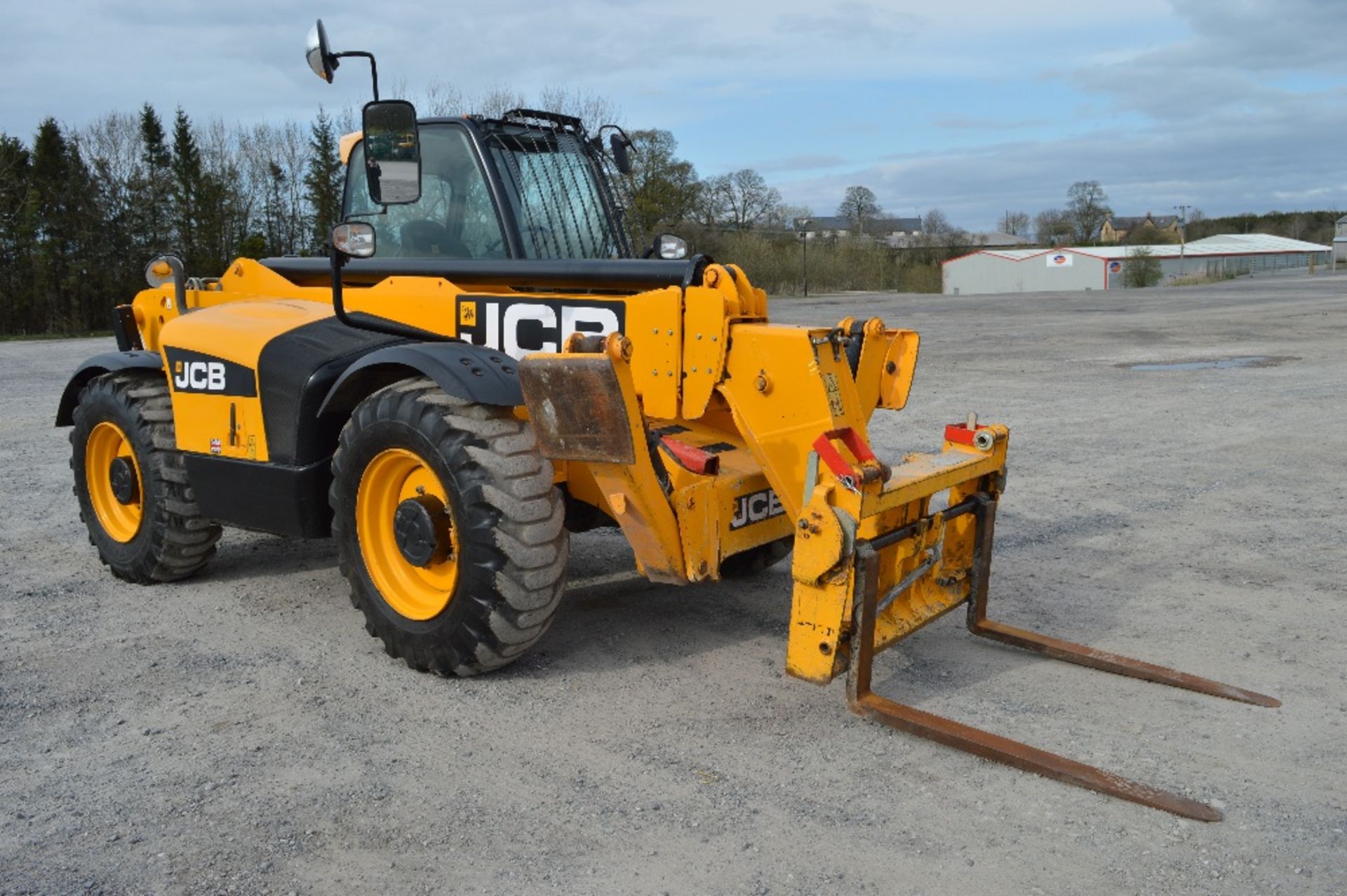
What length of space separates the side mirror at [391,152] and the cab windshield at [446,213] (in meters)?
0.64

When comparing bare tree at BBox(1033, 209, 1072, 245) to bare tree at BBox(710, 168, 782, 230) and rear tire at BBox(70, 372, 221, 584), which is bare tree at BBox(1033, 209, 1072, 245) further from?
rear tire at BBox(70, 372, 221, 584)

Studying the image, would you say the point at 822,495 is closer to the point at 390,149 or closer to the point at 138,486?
the point at 390,149

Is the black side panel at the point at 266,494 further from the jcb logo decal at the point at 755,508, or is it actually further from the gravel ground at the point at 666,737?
the jcb logo decal at the point at 755,508

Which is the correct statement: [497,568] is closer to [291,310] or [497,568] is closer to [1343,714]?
[291,310]

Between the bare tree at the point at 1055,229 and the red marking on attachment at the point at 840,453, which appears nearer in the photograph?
the red marking on attachment at the point at 840,453

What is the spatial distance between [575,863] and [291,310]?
3.59m

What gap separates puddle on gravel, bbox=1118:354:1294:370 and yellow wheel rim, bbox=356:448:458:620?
14.1 m

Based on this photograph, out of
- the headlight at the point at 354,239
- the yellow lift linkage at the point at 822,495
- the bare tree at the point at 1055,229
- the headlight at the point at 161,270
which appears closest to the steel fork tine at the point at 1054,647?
the yellow lift linkage at the point at 822,495

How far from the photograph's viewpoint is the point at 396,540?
5129mm

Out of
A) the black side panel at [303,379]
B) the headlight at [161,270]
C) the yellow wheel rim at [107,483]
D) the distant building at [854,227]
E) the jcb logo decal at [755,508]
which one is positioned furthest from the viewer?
the distant building at [854,227]

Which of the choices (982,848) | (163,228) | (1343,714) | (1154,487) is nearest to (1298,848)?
(982,848)

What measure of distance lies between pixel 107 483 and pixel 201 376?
1418mm

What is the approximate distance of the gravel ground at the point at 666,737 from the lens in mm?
3480

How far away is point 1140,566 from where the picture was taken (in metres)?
6.77
